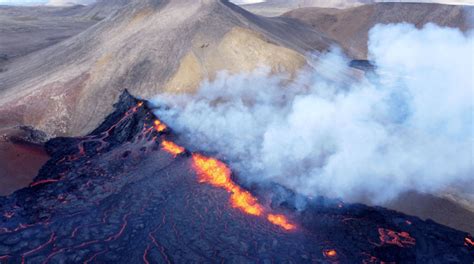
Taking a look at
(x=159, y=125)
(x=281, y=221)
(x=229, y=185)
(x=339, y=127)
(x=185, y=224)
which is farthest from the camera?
(x=159, y=125)

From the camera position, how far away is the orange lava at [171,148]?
1696 centimetres

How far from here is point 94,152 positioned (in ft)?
57.7

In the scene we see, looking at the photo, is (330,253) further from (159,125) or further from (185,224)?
(159,125)

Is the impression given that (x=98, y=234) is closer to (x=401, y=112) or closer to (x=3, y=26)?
(x=401, y=112)

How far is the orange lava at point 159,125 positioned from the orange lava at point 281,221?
8.39 m

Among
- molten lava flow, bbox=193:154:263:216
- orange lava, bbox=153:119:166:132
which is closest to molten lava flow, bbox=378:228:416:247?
molten lava flow, bbox=193:154:263:216

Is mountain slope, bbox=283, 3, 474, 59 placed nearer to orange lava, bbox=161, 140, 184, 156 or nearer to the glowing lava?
orange lava, bbox=161, 140, 184, 156

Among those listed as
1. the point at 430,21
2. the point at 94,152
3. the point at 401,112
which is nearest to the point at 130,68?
the point at 94,152

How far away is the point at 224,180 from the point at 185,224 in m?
3.18

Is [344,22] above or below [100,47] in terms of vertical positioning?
above

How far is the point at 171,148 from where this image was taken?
17281mm

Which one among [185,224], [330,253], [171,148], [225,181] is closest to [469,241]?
[330,253]

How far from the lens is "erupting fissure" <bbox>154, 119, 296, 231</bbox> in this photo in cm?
1259

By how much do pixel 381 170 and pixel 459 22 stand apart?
4844 centimetres
